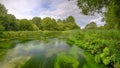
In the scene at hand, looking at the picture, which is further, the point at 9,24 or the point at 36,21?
the point at 36,21

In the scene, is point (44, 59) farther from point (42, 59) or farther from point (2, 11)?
point (2, 11)

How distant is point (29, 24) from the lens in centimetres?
5447

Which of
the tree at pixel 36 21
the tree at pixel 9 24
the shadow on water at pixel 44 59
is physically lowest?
the shadow on water at pixel 44 59

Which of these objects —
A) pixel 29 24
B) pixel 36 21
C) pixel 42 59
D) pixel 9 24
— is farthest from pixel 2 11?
pixel 36 21

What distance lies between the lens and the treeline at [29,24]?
3991 centimetres

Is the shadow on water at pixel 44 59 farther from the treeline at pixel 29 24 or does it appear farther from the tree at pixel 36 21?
the tree at pixel 36 21

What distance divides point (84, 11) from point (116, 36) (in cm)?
418

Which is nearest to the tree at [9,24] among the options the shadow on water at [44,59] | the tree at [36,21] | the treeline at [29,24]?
the treeline at [29,24]

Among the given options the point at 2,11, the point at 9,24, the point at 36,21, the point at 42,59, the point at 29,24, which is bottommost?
the point at 42,59

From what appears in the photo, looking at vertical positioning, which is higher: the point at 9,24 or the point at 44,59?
the point at 9,24

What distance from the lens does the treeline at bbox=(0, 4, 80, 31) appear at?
39909 millimetres

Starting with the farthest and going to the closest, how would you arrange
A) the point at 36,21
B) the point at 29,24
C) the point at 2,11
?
the point at 36,21 < the point at 29,24 < the point at 2,11

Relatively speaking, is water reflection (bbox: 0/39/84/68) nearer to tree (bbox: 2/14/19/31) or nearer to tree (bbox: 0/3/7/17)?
tree (bbox: 0/3/7/17)

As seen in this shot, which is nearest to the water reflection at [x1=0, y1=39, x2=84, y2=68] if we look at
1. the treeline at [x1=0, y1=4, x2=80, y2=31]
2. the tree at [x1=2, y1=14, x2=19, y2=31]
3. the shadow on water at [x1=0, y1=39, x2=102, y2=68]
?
the shadow on water at [x1=0, y1=39, x2=102, y2=68]
